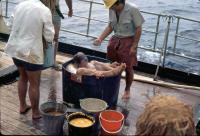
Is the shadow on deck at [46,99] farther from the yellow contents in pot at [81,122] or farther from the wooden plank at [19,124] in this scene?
the yellow contents in pot at [81,122]

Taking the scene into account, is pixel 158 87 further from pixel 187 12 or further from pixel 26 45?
pixel 187 12

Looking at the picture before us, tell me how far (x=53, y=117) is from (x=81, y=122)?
14.7 inches

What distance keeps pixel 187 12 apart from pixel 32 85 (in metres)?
16.3

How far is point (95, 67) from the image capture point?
21.1 ft

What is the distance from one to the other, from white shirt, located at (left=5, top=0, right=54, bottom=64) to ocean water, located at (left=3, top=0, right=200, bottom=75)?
11.4 ft

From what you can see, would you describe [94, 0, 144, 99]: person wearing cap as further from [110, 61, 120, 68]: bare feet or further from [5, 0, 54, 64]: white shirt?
[5, 0, 54, 64]: white shirt

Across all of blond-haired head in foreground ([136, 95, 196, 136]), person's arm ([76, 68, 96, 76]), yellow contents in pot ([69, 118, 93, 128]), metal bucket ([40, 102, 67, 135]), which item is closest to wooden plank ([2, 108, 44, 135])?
metal bucket ([40, 102, 67, 135])

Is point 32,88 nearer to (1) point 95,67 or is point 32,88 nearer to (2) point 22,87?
(2) point 22,87

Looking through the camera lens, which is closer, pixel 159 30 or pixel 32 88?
pixel 32 88

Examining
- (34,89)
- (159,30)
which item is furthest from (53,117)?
(159,30)

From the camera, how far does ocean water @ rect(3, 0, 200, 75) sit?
39.1 feet

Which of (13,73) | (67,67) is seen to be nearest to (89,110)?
(67,67)

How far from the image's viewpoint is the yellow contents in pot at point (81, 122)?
5474mm

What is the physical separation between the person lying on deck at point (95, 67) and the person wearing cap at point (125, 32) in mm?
318
